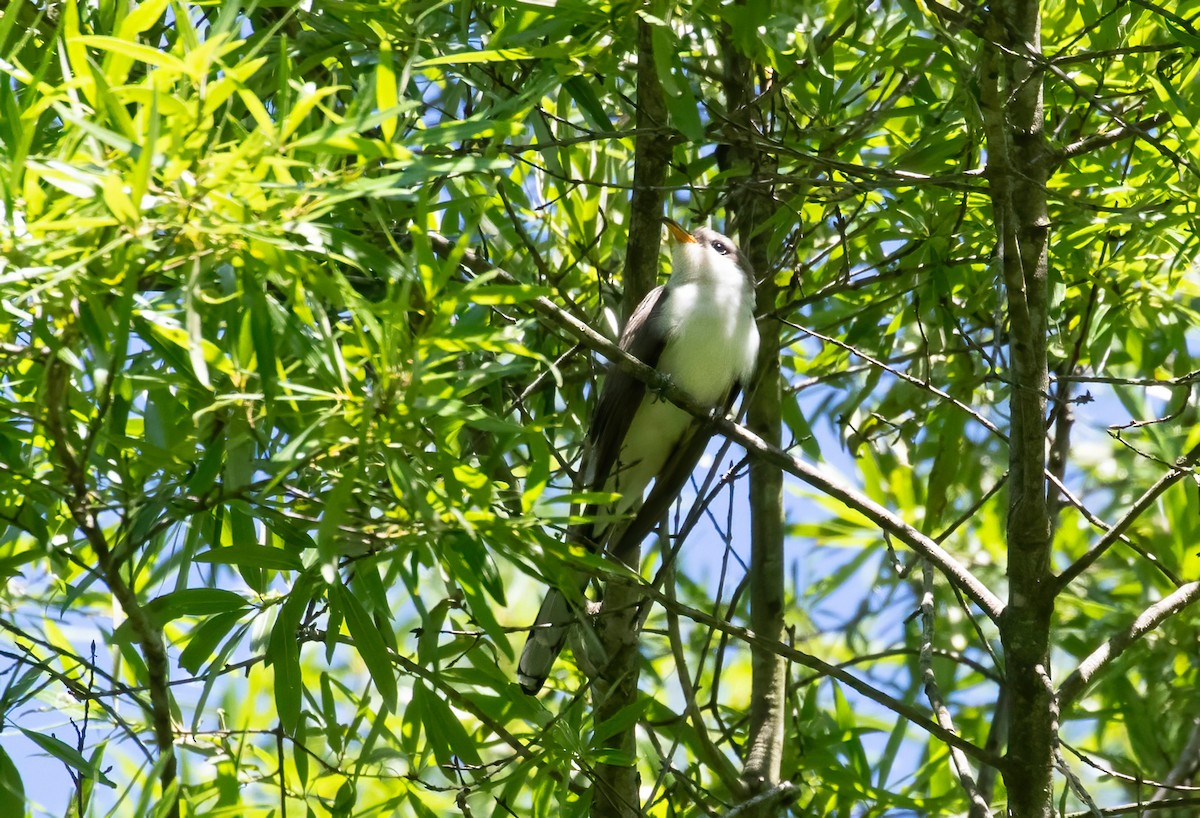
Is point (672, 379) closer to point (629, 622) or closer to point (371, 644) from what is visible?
point (629, 622)

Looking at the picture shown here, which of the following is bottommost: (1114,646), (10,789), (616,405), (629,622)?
(10,789)

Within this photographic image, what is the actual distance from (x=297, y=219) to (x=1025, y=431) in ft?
5.94

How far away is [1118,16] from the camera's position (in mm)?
3471

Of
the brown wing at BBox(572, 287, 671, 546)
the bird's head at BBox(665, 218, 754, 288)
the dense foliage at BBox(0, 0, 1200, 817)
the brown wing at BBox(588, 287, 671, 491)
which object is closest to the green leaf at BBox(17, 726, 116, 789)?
the dense foliage at BBox(0, 0, 1200, 817)

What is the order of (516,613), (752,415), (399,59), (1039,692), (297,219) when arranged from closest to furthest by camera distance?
(297,219), (399,59), (1039,692), (752,415), (516,613)

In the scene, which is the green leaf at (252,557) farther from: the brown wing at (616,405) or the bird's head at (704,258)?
the bird's head at (704,258)

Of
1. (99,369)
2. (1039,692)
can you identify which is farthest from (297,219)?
(1039,692)

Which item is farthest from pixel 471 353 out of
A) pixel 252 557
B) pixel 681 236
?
pixel 681 236

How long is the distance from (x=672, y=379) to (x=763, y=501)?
517 millimetres

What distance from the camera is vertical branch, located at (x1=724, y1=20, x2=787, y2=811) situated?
402 centimetres

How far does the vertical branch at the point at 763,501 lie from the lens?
13.2 ft

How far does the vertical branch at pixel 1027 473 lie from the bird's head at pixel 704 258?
1.50 metres

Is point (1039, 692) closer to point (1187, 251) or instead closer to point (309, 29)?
point (1187, 251)

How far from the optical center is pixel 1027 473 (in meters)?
3.03
